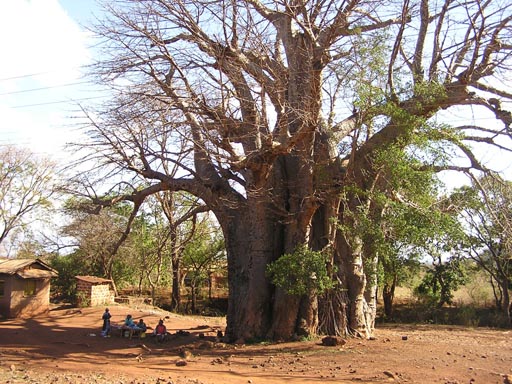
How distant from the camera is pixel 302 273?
34.3 ft

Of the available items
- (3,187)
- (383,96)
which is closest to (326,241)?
(383,96)

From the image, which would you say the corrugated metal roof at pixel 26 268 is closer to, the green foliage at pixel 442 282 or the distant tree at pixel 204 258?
the distant tree at pixel 204 258

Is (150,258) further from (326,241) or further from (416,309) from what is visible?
(416,309)

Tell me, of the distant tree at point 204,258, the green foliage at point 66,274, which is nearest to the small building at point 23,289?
the green foliage at point 66,274

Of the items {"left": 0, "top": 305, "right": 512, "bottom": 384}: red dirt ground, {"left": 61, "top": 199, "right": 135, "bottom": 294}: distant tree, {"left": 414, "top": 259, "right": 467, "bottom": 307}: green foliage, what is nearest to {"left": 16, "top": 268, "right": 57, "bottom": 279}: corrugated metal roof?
{"left": 61, "top": 199, "right": 135, "bottom": 294}: distant tree

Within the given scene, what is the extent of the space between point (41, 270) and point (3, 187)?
8.58 metres

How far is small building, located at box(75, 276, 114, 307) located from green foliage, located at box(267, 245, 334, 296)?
38.4ft

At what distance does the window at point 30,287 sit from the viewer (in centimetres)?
1861

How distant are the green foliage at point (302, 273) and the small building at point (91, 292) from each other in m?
11.7

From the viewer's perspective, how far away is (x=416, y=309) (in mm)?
22109

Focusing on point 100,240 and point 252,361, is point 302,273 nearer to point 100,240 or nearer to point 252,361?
point 252,361

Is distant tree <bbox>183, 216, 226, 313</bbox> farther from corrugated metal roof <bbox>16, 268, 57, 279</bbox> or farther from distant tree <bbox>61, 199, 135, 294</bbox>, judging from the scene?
corrugated metal roof <bbox>16, 268, 57, 279</bbox>

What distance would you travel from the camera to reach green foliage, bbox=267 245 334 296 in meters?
10.5

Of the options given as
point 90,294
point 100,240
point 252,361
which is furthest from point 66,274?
point 252,361
